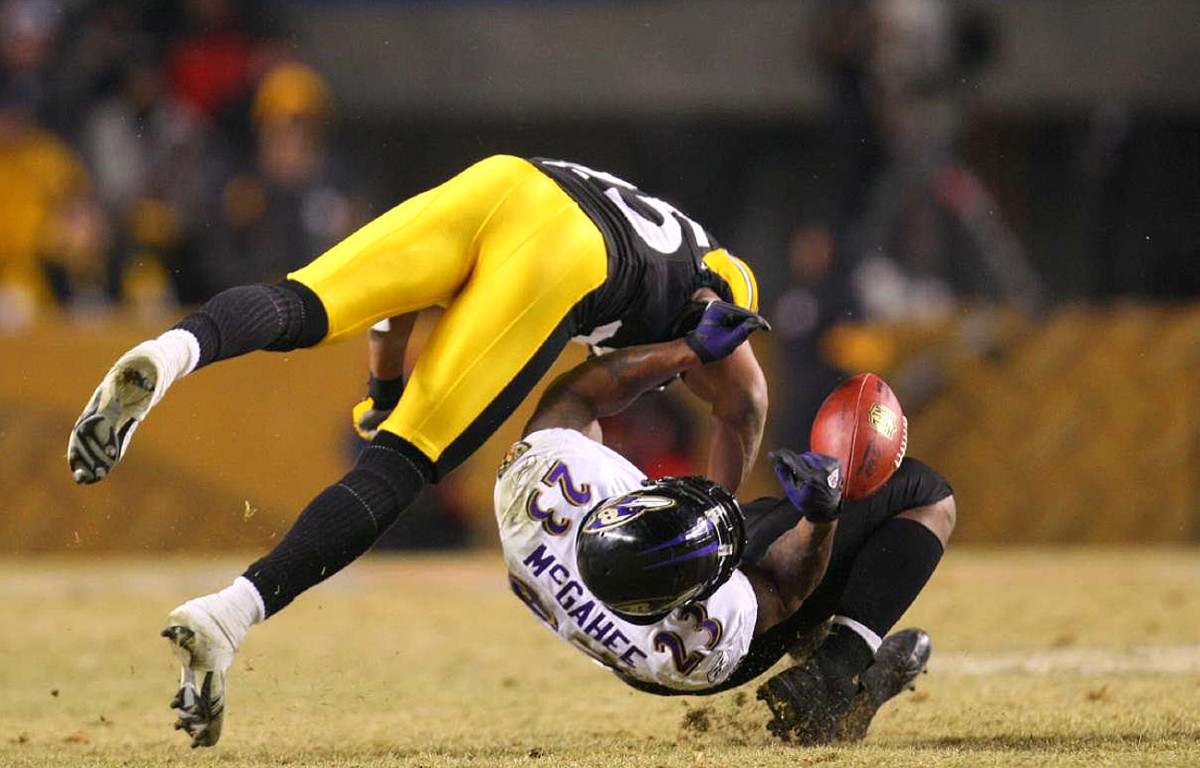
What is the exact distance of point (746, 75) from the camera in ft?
41.9

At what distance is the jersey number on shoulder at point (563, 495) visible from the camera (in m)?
4.68

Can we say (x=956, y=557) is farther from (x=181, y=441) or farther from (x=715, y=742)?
(x=715, y=742)

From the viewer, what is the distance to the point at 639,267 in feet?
17.3

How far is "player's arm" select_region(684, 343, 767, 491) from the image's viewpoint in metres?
5.53

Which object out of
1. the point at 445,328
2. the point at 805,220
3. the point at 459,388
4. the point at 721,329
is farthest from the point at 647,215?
the point at 805,220

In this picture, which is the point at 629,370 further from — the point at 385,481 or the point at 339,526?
the point at 339,526

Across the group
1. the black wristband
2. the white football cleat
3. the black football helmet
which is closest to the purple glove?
the black football helmet

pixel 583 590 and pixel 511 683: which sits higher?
pixel 583 590

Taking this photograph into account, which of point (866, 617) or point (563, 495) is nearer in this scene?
point (563, 495)

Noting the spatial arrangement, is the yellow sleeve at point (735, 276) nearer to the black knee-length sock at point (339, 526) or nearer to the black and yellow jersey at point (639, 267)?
the black and yellow jersey at point (639, 267)

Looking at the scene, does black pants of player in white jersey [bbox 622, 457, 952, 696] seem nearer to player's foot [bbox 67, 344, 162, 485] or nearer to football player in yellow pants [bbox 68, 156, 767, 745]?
football player in yellow pants [bbox 68, 156, 767, 745]

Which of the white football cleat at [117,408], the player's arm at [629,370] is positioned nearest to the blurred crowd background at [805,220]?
the player's arm at [629,370]

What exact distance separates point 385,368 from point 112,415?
1.27m

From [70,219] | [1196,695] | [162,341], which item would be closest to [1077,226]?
[70,219]
